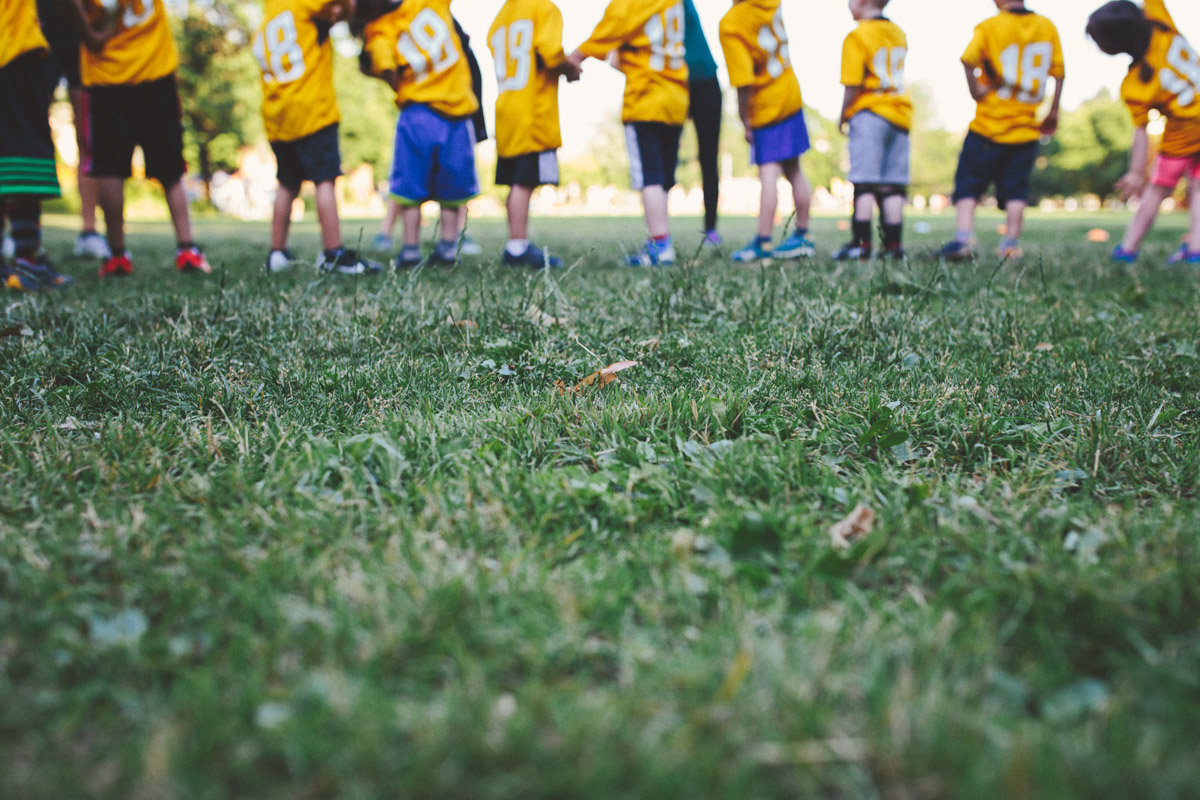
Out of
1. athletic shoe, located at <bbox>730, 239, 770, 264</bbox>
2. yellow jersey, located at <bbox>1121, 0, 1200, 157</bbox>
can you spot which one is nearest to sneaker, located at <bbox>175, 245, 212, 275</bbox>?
athletic shoe, located at <bbox>730, 239, 770, 264</bbox>

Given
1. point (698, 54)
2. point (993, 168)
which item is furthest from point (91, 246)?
point (993, 168)

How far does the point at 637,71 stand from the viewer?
5.22 metres

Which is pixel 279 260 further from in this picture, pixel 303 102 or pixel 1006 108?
pixel 1006 108

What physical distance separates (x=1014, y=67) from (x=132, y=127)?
6.36 meters

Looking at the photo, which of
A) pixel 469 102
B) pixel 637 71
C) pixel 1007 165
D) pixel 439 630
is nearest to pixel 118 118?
pixel 469 102

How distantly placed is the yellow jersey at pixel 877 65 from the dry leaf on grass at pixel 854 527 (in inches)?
203

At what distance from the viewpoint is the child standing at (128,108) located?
457cm

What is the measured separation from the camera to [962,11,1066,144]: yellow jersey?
5719mm

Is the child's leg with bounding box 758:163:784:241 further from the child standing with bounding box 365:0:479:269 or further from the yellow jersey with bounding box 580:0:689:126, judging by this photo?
the child standing with bounding box 365:0:479:269

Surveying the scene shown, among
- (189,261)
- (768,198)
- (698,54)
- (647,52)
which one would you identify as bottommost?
(189,261)

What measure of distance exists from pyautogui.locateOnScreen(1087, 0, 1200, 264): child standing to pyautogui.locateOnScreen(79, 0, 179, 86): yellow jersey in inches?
262

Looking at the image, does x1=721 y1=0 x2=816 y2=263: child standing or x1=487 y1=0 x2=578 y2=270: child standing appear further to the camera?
x1=721 y1=0 x2=816 y2=263: child standing

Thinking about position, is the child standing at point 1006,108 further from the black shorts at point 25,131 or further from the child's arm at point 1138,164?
the black shorts at point 25,131

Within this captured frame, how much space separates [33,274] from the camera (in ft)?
13.1
